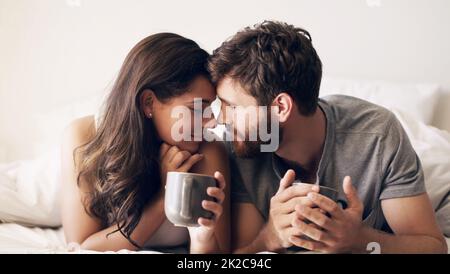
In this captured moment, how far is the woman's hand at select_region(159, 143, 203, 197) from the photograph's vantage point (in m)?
1.00

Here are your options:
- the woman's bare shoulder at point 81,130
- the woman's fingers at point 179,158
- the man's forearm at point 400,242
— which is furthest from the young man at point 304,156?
the woman's bare shoulder at point 81,130

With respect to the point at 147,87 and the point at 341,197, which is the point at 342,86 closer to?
the point at 341,197

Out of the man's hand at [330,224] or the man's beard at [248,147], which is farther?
the man's beard at [248,147]

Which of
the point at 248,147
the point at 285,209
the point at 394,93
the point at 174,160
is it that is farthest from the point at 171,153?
the point at 394,93

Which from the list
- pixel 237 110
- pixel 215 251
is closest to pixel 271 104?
pixel 237 110

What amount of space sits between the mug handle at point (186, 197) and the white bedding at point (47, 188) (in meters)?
0.33

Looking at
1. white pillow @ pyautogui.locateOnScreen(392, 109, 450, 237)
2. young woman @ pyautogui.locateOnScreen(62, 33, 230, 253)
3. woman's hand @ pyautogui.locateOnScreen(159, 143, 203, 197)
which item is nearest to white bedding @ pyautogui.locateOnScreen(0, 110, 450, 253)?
white pillow @ pyautogui.locateOnScreen(392, 109, 450, 237)

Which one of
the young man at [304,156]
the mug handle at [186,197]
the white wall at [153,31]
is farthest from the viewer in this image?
the white wall at [153,31]

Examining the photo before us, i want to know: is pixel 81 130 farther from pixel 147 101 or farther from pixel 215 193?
pixel 215 193

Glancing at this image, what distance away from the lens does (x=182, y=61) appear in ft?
3.23

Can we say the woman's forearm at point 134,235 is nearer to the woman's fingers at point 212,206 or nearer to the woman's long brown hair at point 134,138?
the woman's long brown hair at point 134,138

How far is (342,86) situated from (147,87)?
1.62 feet

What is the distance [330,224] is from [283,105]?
267mm

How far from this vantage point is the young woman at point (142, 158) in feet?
3.25
